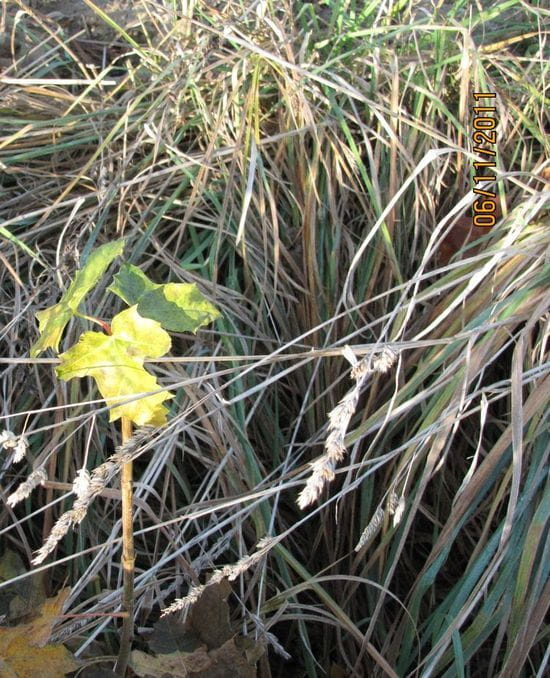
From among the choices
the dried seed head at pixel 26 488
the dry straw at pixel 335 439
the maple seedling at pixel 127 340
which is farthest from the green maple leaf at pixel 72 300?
the dry straw at pixel 335 439

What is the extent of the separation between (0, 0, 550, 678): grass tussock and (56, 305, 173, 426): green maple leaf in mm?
254

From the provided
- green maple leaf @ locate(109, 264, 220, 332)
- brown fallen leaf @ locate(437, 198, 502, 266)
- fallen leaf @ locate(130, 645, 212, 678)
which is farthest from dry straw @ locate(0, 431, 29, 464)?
brown fallen leaf @ locate(437, 198, 502, 266)

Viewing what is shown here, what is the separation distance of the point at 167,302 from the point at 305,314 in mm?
546

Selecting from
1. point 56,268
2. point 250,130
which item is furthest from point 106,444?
point 250,130

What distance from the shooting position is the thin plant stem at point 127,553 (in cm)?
77

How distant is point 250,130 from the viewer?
51.8 inches

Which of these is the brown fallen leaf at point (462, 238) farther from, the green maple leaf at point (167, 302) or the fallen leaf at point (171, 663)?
the fallen leaf at point (171, 663)

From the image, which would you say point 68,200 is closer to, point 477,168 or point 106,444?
point 106,444

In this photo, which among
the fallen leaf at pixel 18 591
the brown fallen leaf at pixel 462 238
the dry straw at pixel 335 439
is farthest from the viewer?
the brown fallen leaf at pixel 462 238

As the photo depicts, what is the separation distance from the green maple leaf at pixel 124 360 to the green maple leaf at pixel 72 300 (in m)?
0.02

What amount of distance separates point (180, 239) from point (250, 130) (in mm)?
210

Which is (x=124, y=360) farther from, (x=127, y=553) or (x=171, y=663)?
(x=171, y=663)

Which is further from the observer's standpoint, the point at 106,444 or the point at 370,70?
the point at 370,70

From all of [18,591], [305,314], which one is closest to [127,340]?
[18,591]
